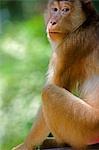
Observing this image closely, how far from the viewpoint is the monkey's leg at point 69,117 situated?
3.55 m

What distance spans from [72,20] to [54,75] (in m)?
0.33

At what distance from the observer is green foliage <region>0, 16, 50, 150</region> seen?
16.3ft

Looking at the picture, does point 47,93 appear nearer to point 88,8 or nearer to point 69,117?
point 69,117

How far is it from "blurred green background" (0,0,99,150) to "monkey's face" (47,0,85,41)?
1.04m

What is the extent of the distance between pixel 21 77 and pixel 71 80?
1.41 metres

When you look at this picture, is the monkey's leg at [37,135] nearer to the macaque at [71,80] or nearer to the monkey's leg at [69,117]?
the macaque at [71,80]

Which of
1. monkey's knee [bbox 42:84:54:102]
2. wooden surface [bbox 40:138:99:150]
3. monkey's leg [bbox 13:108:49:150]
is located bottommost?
wooden surface [bbox 40:138:99:150]

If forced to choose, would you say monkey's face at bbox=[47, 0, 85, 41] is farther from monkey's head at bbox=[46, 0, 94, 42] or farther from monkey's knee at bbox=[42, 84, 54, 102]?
monkey's knee at bbox=[42, 84, 54, 102]

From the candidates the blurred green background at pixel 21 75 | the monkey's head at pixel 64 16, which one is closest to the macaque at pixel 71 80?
the monkey's head at pixel 64 16

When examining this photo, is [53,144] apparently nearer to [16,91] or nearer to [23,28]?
[16,91]

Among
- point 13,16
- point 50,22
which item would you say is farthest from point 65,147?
point 13,16

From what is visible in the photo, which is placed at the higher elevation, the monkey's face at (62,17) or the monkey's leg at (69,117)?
the monkey's face at (62,17)

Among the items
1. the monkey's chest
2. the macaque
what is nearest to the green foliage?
the macaque

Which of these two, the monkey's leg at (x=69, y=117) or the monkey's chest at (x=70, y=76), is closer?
the monkey's leg at (x=69, y=117)
